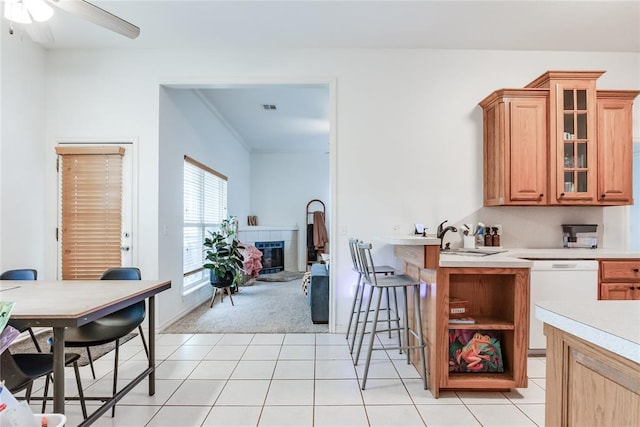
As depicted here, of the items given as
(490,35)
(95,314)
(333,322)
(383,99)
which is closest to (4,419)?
(95,314)

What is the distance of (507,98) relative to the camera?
3092mm

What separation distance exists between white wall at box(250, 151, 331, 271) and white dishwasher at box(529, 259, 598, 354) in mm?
5591

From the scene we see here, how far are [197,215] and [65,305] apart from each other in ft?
11.0

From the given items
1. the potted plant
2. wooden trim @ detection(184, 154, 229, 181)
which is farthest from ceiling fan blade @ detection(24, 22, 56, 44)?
the potted plant

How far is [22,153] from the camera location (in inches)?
125

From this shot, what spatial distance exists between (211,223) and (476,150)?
→ 13.3 feet

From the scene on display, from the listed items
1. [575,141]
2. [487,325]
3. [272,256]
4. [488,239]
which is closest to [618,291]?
[488,239]

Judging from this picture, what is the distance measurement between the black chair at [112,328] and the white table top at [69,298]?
0.93 feet

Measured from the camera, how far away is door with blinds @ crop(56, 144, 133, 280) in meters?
3.42

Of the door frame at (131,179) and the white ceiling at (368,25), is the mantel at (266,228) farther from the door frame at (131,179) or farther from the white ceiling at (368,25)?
the white ceiling at (368,25)

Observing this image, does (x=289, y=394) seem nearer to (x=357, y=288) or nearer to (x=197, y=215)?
(x=357, y=288)

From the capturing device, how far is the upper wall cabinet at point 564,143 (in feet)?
10.1

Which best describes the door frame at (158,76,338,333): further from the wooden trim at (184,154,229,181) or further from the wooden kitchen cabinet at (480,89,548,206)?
the wooden kitchen cabinet at (480,89,548,206)

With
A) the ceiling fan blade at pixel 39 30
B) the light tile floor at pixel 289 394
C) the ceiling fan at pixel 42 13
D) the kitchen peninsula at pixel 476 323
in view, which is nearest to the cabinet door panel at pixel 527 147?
the kitchen peninsula at pixel 476 323
